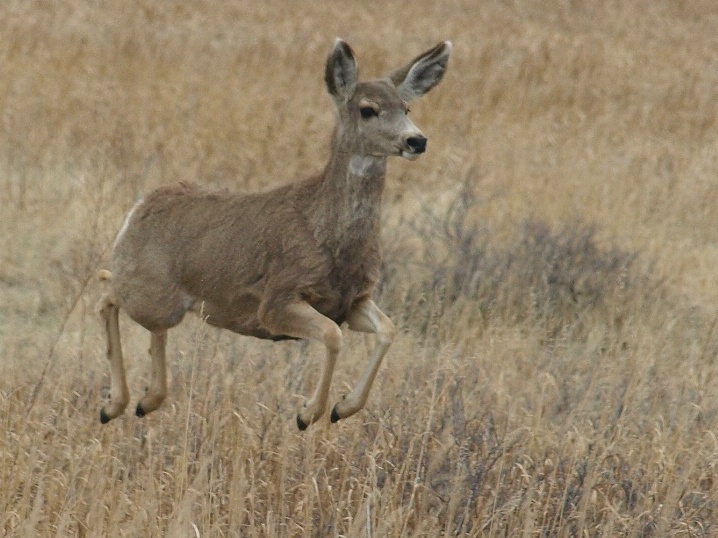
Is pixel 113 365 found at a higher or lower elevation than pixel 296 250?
lower

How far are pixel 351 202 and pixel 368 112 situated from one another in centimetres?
42

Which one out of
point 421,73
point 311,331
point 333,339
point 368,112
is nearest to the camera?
point 333,339

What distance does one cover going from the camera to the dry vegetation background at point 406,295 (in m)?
6.95

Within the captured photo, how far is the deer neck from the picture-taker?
21.8 ft

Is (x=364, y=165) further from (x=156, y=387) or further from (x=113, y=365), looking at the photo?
(x=113, y=365)

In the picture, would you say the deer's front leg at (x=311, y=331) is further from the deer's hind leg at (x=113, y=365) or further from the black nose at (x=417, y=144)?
the deer's hind leg at (x=113, y=365)

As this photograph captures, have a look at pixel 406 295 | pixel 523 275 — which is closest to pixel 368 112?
pixel 406 295

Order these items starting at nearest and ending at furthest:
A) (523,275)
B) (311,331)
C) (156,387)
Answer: (311,331) < (156,387) < (523,275)

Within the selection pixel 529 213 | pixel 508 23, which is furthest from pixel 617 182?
pixel 508 23

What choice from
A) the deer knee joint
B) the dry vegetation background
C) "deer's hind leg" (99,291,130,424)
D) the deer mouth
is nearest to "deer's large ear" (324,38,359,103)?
the deer mouth

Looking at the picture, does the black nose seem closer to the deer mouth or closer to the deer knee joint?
the deer mouth

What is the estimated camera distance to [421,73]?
687cm

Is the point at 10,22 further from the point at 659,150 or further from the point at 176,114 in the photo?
the point at 659,150

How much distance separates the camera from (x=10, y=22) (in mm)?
18547
